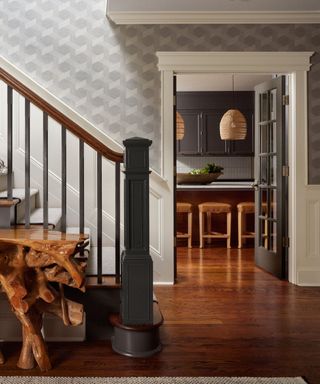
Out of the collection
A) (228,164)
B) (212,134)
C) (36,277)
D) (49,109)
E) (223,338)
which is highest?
(212,134)

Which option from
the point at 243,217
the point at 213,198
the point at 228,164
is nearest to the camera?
the point at 243,217

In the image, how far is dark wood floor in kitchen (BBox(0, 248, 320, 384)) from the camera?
2729 millimetres

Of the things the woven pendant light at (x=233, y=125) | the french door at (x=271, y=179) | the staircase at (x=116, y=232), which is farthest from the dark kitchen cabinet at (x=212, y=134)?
the staircase at (x=116, y=232)

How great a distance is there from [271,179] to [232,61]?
1.36m

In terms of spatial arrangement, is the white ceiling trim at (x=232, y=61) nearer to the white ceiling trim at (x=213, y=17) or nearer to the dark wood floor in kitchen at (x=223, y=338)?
the white ceiling trim at (x=213, y=17)

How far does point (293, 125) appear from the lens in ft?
16.6

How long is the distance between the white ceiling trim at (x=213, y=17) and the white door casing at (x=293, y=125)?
0.32 meters

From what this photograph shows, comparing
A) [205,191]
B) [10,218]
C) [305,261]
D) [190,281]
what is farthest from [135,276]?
[205,191]

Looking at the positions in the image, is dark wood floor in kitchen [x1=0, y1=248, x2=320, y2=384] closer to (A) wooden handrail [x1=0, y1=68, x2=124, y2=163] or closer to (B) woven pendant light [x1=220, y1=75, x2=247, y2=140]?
(A) wooden handrail [x1=0, y1=68, x2=124, y2=163]

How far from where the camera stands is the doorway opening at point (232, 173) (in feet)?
17.7

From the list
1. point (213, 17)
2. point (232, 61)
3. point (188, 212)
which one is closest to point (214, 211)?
point (188, 212)

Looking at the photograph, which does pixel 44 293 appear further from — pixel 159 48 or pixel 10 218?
pixel 159 48

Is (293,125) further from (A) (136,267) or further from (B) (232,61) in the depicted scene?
(A) (136,267)

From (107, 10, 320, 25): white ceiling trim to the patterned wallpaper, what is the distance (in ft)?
0.19
